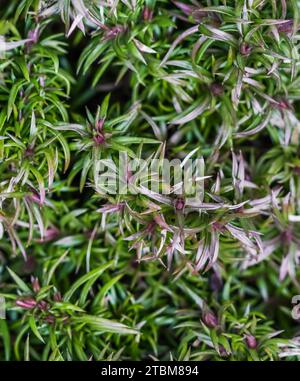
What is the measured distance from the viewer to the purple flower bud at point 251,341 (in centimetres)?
115

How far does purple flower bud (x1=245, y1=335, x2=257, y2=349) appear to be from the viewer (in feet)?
3.78

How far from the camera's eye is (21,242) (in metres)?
1.20

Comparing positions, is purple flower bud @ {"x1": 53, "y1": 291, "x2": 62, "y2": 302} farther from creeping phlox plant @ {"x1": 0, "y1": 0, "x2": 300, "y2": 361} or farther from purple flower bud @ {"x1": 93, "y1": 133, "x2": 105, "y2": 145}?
purple flower bud @ {"x1": 93, "y1": 133, "x2": 105, "y2": 145}

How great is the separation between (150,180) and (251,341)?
0.39 metres

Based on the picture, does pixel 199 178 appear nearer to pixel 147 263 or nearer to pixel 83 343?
pixel 147 263

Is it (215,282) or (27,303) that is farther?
(215,282)

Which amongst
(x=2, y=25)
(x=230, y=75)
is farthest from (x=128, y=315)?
(x=2, y=25)

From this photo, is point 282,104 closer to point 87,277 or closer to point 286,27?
point 286,27

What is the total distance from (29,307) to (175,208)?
36 centimetres

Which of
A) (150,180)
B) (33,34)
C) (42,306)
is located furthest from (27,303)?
(33,34)

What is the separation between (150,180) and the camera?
1.06 metres

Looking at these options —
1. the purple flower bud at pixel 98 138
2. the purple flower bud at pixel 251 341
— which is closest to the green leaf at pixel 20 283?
the purple flower bud at pixel 98 138

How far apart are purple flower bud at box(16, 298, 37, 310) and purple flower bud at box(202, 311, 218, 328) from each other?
346 millimetres

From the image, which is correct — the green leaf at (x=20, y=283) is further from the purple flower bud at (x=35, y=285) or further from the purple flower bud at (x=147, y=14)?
the purple flower bud at (x=147, y=14)
